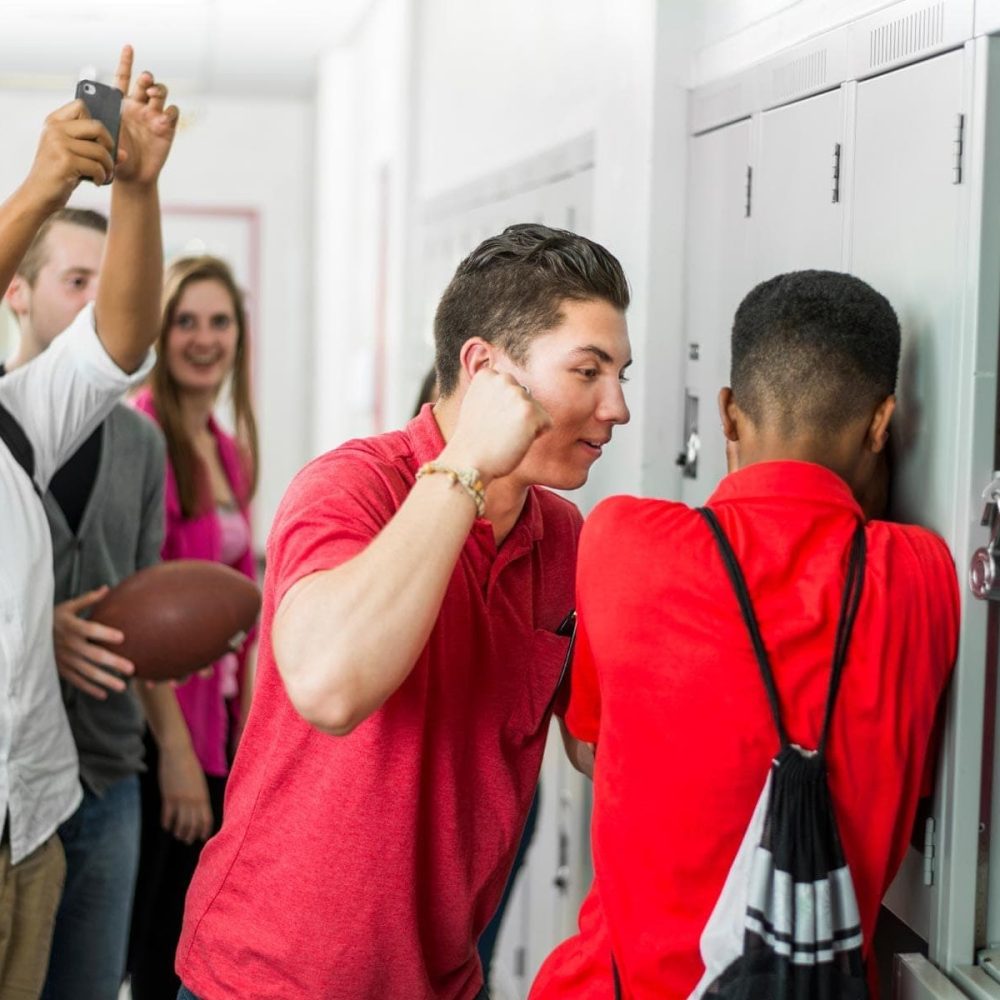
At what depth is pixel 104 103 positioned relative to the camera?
1898mm

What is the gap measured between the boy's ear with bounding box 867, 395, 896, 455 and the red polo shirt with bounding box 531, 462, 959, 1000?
0.54 ft

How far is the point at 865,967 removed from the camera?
1438mm

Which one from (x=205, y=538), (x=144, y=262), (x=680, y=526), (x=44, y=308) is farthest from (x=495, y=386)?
(x=205, y=538)

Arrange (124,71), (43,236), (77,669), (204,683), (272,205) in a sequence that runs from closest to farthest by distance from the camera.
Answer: (124,71) < (77,669) < (43,236) < (204,683) < (272,205)

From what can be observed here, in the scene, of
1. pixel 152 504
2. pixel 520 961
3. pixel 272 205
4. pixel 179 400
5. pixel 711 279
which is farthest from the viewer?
pixel 272 205

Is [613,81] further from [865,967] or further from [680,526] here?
[865,967]

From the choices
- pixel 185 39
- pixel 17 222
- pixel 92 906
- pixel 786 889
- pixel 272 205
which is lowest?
pixel 92 906

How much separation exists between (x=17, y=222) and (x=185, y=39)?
587 centimetres

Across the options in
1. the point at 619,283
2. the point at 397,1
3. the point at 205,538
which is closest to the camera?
the point at 619,283

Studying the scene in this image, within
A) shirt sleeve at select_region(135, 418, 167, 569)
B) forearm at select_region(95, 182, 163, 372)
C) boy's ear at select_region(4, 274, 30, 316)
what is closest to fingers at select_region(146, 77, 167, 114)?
forearm at select_region(95, 182, 163, 372)

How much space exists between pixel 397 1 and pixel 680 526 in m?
4.90

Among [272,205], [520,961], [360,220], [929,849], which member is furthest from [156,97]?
[272,205]

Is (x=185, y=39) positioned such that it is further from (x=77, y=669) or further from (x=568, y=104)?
(x=77, y=669)

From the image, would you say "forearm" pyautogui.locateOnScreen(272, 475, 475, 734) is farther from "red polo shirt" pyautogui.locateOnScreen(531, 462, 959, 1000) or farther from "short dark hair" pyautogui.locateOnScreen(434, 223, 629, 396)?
"short dark hair" pyautogui.locateOnScreen(434, 223, 629, 396)
